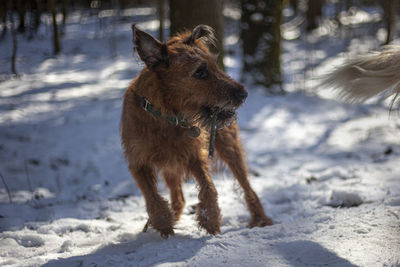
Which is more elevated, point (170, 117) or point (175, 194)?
point (170, 117)

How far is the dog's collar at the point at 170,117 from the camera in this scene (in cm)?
283

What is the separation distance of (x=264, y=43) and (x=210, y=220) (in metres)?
6.10

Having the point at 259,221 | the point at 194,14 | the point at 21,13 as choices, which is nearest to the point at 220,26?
the point at 194,14

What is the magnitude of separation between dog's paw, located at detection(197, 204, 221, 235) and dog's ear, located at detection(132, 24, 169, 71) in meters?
1.33

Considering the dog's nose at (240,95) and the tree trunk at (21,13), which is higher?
the tree trunk at (21,13)

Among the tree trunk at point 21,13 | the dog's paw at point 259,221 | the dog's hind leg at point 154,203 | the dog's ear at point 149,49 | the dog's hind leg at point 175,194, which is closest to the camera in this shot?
the dog's ear at point 149,49

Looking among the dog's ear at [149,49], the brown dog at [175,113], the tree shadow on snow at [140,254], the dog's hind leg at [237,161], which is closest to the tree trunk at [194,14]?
the dog's hind leg at [237,161]

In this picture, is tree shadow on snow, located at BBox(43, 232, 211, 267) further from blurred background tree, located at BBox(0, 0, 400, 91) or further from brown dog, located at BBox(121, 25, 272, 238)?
blurred background tree, located at BBox(0, 0, 400, 91)

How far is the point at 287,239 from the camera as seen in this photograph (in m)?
2.54

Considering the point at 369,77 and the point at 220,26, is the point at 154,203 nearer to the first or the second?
the point at 369,77

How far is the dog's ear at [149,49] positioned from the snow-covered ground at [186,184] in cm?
107

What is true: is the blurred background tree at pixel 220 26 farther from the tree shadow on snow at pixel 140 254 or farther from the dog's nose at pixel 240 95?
the tree shadow on snow at pixel 140 254

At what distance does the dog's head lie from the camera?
2.71 m

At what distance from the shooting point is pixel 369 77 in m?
2.80
